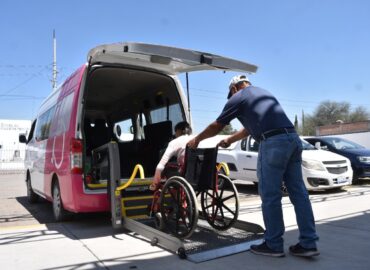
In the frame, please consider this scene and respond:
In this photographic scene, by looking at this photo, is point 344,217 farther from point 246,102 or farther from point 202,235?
point 246,102

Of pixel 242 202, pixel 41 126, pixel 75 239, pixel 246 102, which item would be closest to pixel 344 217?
pixel 242 202

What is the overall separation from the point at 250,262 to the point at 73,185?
8.55ft

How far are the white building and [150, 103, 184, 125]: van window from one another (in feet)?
66.1

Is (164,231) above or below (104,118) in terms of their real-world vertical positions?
below

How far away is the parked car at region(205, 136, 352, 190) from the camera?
9297mm

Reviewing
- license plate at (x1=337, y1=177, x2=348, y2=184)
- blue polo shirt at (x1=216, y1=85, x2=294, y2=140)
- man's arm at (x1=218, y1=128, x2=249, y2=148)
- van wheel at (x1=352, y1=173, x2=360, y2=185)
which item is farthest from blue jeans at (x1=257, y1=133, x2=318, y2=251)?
van wheel at (x1=352, y1=173, x2=360, y2=185)

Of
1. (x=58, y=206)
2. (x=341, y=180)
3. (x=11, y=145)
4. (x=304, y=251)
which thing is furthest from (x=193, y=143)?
(x=11, y=145)

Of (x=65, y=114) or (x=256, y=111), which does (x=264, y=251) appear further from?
(x=65, y=114)

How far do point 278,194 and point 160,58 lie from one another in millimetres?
2516

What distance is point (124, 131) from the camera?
839cm

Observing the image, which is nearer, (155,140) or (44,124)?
(155,140)

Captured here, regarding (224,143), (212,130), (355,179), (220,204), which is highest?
(212,130)

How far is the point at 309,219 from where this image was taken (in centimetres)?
396

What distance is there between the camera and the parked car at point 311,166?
9.30m
